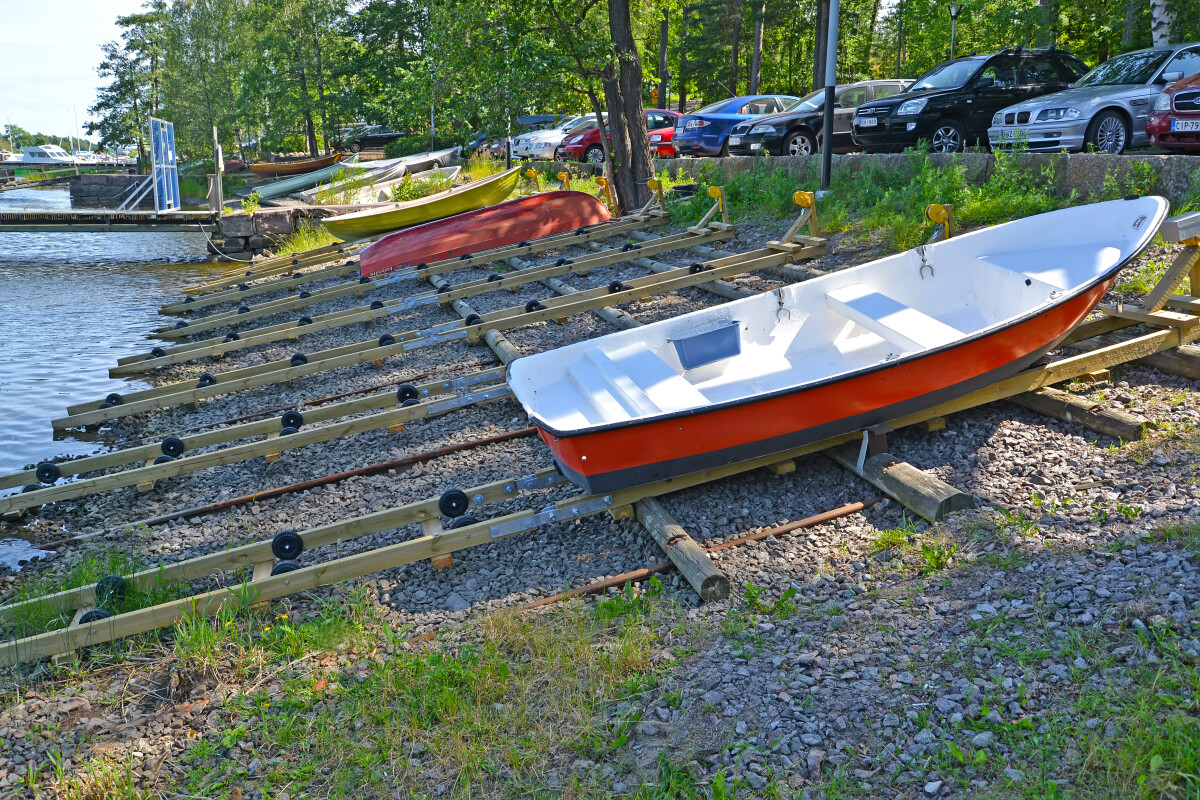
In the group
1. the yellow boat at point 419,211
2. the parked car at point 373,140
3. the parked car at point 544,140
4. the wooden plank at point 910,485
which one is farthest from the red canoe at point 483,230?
the parked car at point 373,140

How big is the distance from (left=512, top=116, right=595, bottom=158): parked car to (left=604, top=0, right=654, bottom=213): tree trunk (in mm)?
10176

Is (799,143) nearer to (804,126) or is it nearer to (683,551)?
(804,126)

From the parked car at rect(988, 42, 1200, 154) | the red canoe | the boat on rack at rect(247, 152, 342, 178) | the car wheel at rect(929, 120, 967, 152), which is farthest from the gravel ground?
the boat on rack at rect(247, 152, 342, 178)

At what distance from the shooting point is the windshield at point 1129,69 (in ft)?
34.0

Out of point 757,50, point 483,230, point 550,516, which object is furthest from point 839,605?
point 757,50

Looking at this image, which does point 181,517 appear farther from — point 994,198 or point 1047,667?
point 994,198

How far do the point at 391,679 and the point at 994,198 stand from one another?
7.79m

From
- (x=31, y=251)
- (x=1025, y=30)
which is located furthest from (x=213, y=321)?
(x=1025, y=30)

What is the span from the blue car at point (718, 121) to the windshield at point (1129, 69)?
8247 mm

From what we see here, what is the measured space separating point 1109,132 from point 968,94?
244 centimetres

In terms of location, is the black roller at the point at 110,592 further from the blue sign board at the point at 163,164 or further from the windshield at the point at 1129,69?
the blue sign board at the point at 163,164

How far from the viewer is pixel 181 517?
19.7 feet

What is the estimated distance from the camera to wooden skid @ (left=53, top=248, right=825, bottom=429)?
26.5 feet

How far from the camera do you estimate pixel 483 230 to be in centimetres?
1368
